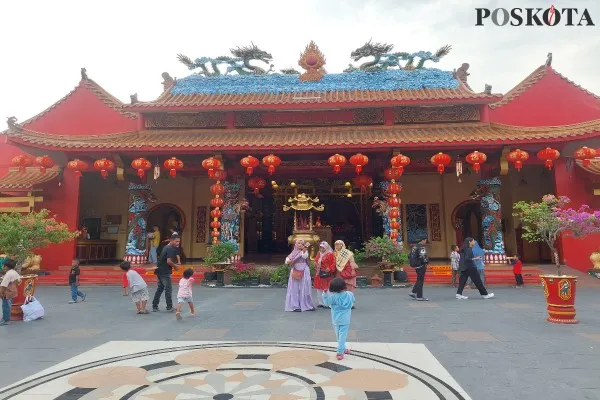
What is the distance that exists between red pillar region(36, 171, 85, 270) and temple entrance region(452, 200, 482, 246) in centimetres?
1269

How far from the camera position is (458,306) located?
6871 mm

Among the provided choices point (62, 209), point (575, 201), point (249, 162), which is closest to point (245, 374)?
point (249, 162)

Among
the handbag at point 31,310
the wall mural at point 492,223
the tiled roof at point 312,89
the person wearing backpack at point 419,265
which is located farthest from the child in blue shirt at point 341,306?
the tiled roof at point 312,89

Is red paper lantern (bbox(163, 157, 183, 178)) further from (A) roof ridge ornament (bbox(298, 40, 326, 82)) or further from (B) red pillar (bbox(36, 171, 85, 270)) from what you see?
(A) roof ridge ornament (bbox(298, 40, 326, 82))

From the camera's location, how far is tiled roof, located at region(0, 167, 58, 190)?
1177 centimetres

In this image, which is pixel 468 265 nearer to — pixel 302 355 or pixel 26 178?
pixel 302 355

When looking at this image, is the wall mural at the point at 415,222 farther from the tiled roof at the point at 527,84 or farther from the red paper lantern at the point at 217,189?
the red paper lantern at the point at 217,189

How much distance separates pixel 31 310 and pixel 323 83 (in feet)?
37.6

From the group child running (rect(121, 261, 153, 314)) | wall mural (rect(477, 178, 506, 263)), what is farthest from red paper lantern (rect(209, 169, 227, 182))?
wall mural (rect(477, 178, 506, 263))

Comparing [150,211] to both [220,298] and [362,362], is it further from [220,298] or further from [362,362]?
[362,362]

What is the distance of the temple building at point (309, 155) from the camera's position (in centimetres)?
1086

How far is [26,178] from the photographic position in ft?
40.5

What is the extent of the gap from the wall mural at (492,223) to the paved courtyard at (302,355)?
4.40 metres

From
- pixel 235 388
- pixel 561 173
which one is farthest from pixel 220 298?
pixel 561 173
